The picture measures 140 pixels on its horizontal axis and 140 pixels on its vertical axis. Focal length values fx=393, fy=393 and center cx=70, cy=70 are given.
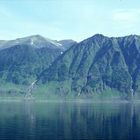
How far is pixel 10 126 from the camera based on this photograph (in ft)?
557

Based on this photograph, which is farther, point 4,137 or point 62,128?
point 62,128

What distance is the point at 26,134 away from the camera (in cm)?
14462

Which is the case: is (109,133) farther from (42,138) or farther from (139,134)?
(42,138)

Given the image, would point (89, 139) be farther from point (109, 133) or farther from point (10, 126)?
point (10, 126)

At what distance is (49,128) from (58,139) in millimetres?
32111

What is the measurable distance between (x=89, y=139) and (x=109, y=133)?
1880cm

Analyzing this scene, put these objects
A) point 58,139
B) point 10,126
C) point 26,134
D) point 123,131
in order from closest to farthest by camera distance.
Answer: point 58,139, point 26,134, point 123,131, point 10,126

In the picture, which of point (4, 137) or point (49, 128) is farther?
point (49, 128)

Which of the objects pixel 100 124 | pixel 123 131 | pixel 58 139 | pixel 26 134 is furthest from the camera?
pixel 100 124

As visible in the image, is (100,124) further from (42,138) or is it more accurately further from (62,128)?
(42,138)

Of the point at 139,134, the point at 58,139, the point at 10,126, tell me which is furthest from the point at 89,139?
the point at 10,126

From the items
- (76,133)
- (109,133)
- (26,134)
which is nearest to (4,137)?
(26,134)

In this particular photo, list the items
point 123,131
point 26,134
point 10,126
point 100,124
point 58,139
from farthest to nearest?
point 100,124
point 10,126
point 123,131
point 26,134
point 58,139

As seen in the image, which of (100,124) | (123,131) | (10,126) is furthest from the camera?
(100,124)
